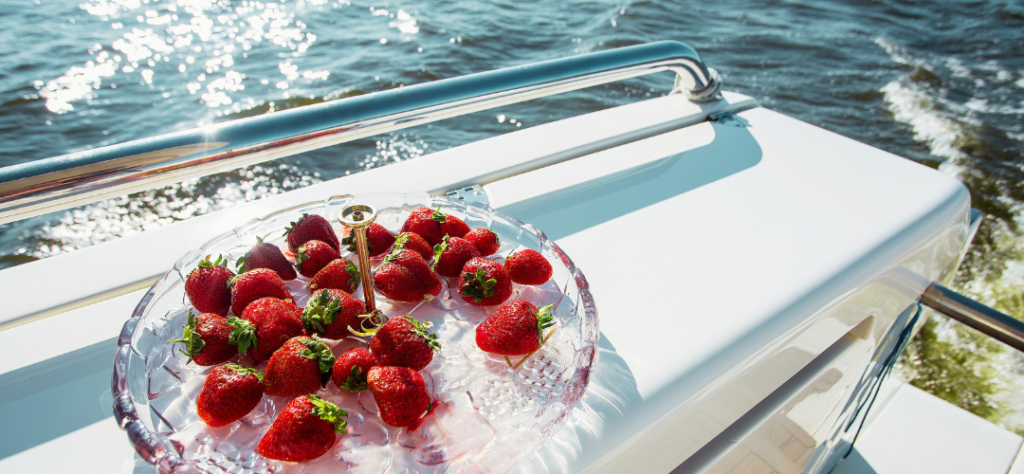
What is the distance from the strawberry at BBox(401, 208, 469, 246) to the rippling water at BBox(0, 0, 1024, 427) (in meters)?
1.74

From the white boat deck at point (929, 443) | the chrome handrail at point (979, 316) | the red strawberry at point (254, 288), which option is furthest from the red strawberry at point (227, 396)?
the white boat deck at point (929, 443)

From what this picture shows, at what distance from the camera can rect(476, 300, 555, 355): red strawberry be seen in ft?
→ 1.85

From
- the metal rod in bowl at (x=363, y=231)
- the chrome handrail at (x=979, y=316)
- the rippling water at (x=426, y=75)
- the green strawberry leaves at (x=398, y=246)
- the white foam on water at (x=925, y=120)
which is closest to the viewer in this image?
the metal rod in bowl at (x=363, y=231)

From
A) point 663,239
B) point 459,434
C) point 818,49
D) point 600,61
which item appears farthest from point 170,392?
point 818,49

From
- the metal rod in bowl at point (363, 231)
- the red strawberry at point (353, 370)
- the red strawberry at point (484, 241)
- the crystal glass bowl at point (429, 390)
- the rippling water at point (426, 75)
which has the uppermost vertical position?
the metal rod in bowl at point (363, 231)

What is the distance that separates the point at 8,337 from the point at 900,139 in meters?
3.90

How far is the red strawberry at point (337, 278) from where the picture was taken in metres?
0.64

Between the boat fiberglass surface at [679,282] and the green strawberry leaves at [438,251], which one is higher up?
the green strawberry leaves at [438,251]

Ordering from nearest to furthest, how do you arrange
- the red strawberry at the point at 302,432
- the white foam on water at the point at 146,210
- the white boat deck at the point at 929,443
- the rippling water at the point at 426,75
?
the red strawberry at the point at 302,432 < the white boat deck at the point at 929,443 < the white foam on water at the point at 146,210 < the rippling water at the point at 426,75

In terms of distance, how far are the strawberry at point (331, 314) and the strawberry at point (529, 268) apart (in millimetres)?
183

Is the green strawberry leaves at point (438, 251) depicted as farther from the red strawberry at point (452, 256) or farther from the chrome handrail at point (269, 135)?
the chrome handrail at point (269, 135)

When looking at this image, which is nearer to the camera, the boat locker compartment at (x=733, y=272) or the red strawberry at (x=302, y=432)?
the red strawberry at (x=302, y=432)

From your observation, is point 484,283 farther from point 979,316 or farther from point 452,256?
point 979,316

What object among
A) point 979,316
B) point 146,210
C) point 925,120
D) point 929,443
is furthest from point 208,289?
point 925,120
